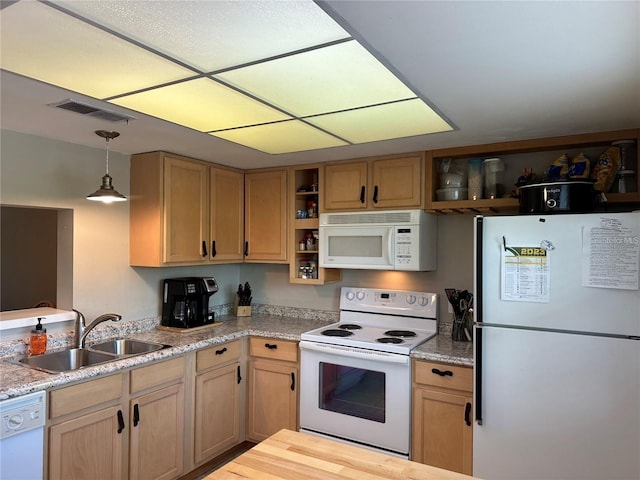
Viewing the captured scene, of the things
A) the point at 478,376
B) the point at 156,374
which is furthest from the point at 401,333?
the point at 156,374

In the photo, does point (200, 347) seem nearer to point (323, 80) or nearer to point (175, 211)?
point (175, 211)

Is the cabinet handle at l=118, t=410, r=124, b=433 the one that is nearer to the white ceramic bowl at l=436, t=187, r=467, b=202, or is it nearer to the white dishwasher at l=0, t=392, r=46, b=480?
the white dishwasher at l=0, t=392, r=46, b=480

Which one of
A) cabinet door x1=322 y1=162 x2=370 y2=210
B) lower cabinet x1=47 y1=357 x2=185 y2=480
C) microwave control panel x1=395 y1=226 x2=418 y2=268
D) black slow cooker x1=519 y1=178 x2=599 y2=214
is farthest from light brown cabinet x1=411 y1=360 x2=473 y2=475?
lower cabinet x1=47 y1=357 x2=185 y2=480

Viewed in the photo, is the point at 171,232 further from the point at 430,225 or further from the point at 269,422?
the point at 430,225

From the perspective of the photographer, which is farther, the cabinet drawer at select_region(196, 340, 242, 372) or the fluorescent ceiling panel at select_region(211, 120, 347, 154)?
the cabinet drawer at select_region(196, 340, 242, 372)

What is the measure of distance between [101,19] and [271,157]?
196cm

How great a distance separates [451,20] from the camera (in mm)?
1247

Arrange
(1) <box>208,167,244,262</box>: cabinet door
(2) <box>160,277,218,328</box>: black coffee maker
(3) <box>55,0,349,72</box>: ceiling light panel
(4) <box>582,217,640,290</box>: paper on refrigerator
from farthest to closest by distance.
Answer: (1) <box>208,167,244,262</box>: cabinet door < (2) <box>160,277,218,328</box>: black coffee maker < (4) <box>582,217,640,290</box>: paper on refrigerator < (3) <box>55,0,349,72</box>: ceiling light panel

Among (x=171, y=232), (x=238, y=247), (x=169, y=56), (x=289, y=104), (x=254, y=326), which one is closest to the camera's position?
(x=169, y=56)

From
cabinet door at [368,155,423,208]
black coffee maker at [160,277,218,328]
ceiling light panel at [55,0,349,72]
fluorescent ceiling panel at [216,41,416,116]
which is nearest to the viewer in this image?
ceiling light panel at [55,0,349,72]

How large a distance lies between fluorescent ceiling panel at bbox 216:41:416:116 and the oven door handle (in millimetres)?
1492

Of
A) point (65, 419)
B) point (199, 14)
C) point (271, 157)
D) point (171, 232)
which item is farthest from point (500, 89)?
point (65, 419)

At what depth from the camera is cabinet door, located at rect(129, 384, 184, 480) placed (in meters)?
2.47

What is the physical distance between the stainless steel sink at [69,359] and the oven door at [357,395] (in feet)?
4.09
